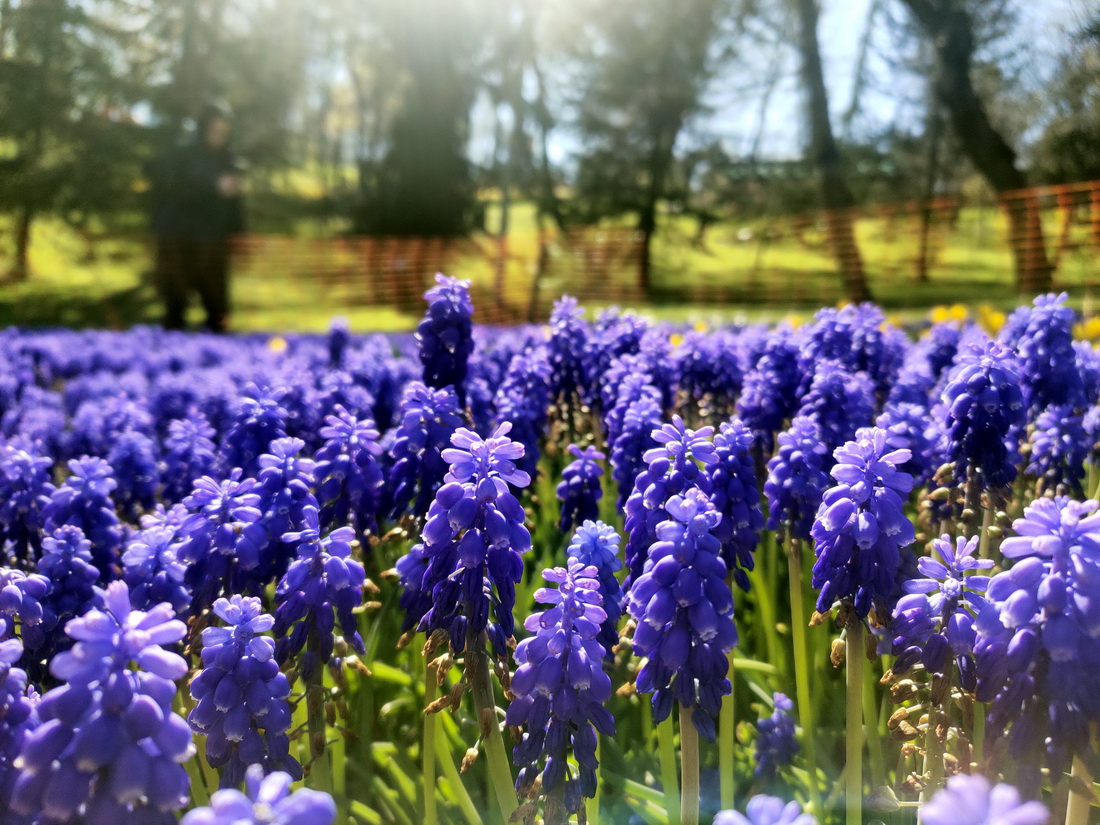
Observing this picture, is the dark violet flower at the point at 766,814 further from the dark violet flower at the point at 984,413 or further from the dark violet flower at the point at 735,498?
the dark violet flower at the point at 984,413

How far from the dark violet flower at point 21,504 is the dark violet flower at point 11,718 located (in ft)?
6.53

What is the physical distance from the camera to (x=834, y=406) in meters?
3.29

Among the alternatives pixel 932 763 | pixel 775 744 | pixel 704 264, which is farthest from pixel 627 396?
pixel 704 264

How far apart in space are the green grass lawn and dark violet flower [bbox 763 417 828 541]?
17.1m

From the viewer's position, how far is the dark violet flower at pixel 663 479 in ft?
7.32

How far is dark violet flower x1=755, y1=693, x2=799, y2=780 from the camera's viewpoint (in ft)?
9.91

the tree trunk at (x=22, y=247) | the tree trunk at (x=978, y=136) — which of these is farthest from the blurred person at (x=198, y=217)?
the tree trunk at (x=978, y=136)

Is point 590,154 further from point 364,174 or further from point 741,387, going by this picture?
point 741,387

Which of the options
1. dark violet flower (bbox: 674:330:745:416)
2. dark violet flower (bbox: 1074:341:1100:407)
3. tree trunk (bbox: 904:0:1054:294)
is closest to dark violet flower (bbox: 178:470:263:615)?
dark violet flower (bbox: 674:330:745:416)

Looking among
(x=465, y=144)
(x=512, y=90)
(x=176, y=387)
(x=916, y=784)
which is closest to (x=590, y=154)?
(x=465, y=144)

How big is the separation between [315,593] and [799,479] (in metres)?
1.67

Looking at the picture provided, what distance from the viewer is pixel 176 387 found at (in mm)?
6242

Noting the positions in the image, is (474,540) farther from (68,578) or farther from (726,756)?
(68,578)

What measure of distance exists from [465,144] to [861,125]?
60.4ft
